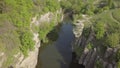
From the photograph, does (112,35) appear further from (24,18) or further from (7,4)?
(7,4)

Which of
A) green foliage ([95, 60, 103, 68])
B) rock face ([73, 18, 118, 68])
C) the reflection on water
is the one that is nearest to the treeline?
the reflection on water

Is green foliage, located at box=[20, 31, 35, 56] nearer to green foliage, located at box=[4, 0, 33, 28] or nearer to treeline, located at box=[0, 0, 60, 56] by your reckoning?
treeline, located at box=[0, 0, 60, 56]

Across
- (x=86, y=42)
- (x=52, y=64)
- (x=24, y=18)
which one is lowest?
(x=52, y=64)

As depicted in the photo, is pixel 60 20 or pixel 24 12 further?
pixel 60 20

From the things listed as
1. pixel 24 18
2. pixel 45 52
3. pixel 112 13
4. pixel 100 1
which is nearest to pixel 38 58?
pixel 45 52

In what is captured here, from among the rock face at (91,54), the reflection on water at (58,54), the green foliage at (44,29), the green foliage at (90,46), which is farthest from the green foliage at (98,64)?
the green foliage at (44,29)
